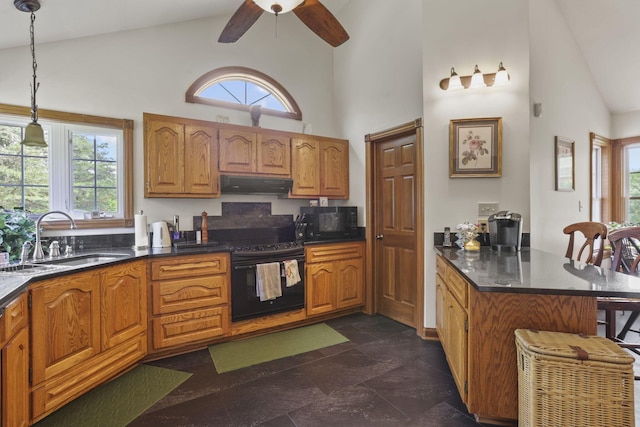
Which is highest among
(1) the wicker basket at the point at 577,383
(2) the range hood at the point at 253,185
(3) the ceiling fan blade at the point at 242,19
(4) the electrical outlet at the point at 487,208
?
(3) the ceiling fan blade at the point at 242,19

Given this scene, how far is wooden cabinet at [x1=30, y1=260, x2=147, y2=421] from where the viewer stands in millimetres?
1856

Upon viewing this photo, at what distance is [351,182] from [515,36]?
2165mm

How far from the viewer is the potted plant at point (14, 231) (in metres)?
2.26

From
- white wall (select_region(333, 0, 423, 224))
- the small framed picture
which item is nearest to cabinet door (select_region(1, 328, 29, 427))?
white wall (select_region(333, 0, 423, 224))

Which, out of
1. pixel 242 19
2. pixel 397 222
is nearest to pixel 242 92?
pixel 242 19

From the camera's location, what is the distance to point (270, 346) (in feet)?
9.73

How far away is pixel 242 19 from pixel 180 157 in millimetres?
1417

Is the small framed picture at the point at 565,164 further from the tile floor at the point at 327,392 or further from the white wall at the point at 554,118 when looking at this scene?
the tile floor at the point at 327,392

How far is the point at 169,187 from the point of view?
10.0 ft

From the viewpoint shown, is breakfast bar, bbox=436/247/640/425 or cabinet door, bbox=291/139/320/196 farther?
cabinet door, bbox=291/139/320/196

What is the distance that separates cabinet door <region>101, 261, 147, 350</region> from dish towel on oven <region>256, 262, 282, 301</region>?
96 cm

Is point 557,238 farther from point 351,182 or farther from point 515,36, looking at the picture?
point 351,182

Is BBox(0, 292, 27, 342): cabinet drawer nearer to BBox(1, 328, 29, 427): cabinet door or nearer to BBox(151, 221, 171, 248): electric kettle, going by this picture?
BBox(1, 328, 29, 427): cabinet door

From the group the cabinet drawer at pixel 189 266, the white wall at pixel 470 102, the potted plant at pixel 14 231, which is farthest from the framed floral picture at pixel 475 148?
the potted plant at pixel 14 231
